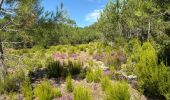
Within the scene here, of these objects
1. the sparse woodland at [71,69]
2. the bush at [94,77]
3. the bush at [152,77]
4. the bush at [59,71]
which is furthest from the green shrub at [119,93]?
the bush at [59,71]

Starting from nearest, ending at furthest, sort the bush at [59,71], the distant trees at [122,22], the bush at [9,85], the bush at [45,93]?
the bush at [45,93]
the bush at [9,85]
the bush at [59,71]
the distant trees at [122,22]

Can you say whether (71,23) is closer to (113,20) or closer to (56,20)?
(56,20)

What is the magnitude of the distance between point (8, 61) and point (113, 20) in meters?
16.6

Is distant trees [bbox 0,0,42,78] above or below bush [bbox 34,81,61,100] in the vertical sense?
above

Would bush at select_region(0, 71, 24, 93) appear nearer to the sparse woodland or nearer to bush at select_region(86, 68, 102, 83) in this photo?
the sparse woodland

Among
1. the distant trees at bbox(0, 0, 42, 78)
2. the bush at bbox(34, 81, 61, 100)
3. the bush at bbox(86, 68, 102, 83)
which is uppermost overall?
the distant trees at bbox(0, 0, 42, 78)

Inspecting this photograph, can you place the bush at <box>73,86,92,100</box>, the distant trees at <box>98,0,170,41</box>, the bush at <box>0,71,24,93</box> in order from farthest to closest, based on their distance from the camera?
the distant trees at <box>98,0,170,41</box>
the bush at <box>0,71,24,93</box>
the bush at <box>73,86,92,100</box>

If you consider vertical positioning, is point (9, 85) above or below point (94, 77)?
below

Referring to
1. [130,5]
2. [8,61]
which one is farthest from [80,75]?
[130,5]

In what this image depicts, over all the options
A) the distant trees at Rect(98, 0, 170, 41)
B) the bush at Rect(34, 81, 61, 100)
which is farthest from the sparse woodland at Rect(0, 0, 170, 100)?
the distant trees at Rect(98, 0, 170, 41)

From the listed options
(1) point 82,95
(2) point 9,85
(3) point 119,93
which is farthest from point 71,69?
(3) point 119,93

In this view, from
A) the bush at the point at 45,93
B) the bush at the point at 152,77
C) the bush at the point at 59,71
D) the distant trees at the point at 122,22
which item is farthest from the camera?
the distant trees at the point at 122,22

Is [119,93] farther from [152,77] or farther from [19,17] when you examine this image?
[19,17]

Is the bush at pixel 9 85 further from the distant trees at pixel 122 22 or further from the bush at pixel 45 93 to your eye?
the distant trees at pixel 122 22
